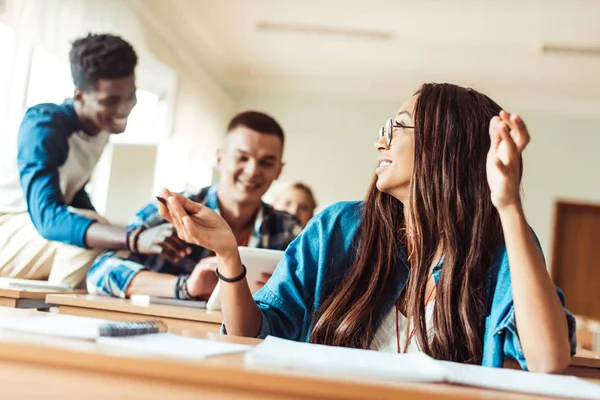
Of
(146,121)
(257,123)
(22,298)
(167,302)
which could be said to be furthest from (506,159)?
(146,121)

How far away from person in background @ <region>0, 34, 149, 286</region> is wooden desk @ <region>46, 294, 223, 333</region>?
813 millimetres

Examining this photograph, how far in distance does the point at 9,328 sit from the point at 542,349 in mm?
763

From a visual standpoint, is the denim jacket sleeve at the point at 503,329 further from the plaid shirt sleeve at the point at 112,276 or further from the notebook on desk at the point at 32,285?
the notebook on desk at the point at 32,285

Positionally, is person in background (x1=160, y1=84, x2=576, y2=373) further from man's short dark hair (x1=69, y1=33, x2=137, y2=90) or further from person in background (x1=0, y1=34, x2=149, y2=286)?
man's short dark hair (x1=69, y1=33, x2=137, y2=90)

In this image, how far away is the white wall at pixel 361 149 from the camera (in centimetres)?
643

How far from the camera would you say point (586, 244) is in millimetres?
6520

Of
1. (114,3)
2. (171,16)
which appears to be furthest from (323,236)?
(171,16)

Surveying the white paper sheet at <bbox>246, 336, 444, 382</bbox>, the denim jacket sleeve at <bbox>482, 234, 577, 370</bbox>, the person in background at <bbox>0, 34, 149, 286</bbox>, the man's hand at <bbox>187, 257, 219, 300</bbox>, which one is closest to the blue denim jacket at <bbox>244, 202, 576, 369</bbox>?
the denim jacket sleeve at <bbox>482, 234, 577, 370</bbox>

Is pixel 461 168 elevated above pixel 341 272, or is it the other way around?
pixel 461 168

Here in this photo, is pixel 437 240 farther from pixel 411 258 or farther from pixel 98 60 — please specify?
pixel 98 60

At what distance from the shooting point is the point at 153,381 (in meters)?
0.62

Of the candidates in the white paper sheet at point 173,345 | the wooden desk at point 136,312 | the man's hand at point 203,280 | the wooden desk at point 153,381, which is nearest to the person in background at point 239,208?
the man's hand at point 203,280

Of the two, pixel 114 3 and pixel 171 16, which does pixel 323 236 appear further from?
pixel 171 16

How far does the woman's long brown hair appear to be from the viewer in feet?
4.03
